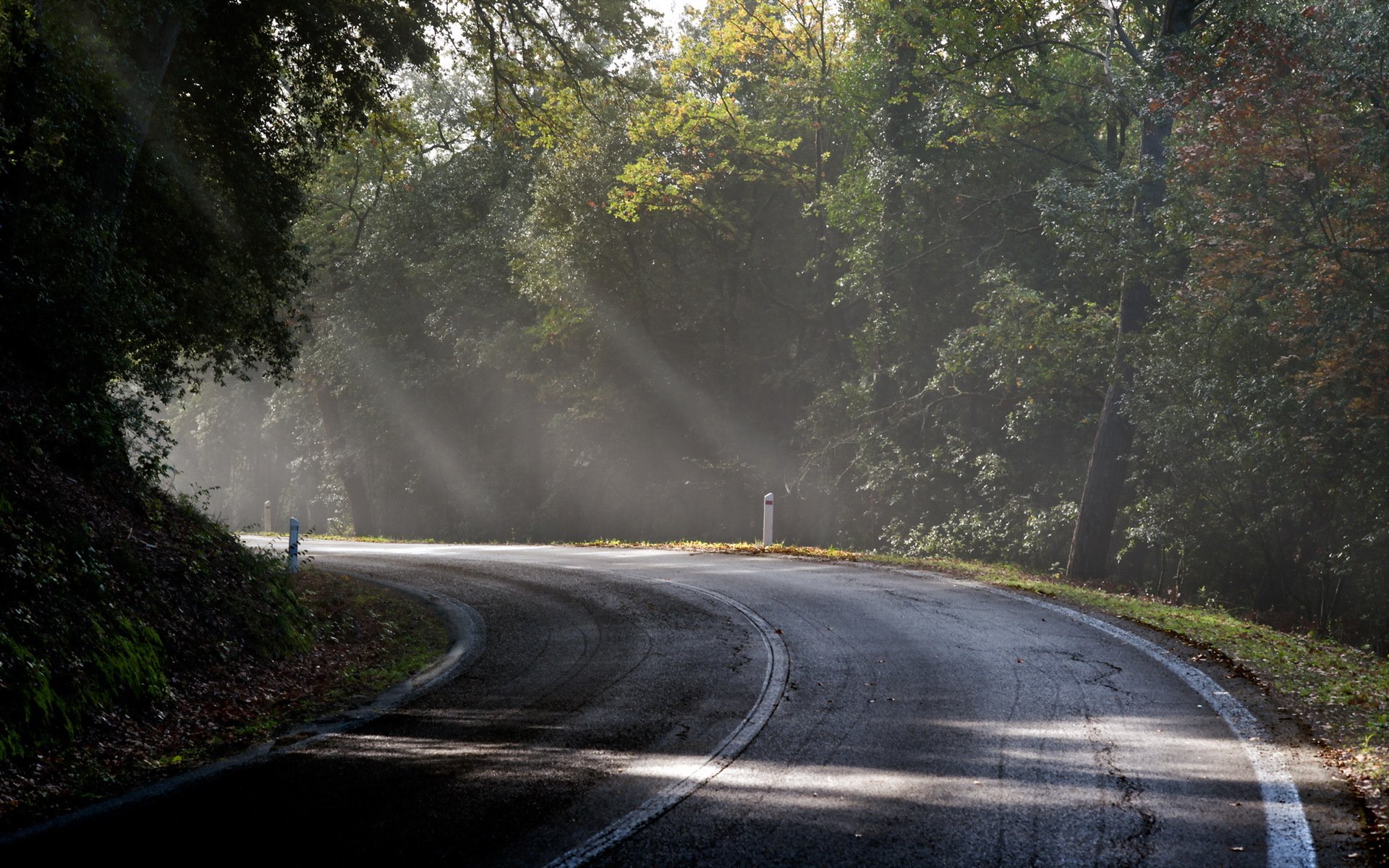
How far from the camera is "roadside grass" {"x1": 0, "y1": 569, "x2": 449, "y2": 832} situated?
586 centimetres

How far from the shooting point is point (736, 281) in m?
31.8

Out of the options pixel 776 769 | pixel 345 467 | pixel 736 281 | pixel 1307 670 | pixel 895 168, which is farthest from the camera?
pixel 345 467

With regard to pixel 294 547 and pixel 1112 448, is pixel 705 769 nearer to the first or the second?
pixel 294 547

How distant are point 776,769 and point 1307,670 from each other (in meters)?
5.69

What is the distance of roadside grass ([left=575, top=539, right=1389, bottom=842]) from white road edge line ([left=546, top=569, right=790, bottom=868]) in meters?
3.30

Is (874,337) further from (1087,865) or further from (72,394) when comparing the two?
(1087,865)

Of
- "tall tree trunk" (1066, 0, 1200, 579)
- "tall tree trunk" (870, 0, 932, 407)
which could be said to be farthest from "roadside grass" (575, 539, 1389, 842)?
"tall tree trunk" (870, 0, 932, 407)

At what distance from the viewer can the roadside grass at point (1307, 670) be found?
248 inches

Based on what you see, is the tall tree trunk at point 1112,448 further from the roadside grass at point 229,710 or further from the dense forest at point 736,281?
the roadside grass at point 229,710

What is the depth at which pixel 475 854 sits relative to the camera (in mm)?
4805

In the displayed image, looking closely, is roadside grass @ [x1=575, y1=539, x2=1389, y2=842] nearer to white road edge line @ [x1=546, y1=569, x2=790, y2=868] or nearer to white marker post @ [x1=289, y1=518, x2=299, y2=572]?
white road edge line @ [x1=546, y1=569, x2=790, y2=868]

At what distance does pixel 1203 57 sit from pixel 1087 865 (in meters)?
15.8

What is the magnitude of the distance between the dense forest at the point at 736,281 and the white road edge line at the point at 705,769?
3620mm

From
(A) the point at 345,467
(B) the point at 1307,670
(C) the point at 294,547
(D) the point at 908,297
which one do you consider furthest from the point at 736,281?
(B) the point at 1307,670
